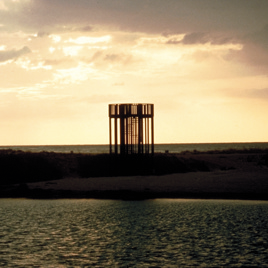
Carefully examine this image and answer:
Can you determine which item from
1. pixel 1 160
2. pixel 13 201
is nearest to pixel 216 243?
pixel 13 201

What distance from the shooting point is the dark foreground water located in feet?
55.7

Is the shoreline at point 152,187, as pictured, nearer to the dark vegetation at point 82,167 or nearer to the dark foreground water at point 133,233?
the dark vegetation at point 82,167

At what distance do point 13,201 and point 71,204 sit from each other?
158 inches

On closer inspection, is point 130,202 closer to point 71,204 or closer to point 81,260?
point 71,204

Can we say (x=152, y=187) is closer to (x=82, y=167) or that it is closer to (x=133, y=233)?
(x=133, y=233)

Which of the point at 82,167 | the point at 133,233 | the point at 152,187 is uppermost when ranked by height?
the point at 82,167

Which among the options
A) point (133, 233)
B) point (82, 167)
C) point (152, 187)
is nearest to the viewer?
point (133, 233)

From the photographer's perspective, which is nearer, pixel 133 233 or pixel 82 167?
pixel 133 233

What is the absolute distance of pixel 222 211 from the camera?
86.3 ft

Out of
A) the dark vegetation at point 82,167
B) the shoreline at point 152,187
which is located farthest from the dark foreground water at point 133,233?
the dark vegetation at point 82,167

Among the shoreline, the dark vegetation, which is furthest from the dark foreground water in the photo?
the dark vegetation

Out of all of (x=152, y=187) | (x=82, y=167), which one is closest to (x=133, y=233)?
(x=152, y=187)

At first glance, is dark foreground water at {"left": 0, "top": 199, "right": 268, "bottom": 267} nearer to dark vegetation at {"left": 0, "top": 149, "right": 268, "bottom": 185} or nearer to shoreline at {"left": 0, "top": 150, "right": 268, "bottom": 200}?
shoreline at {"left": 0, "top": 150, "right": 268, "bottom": 200}

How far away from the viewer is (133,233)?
2173cm
